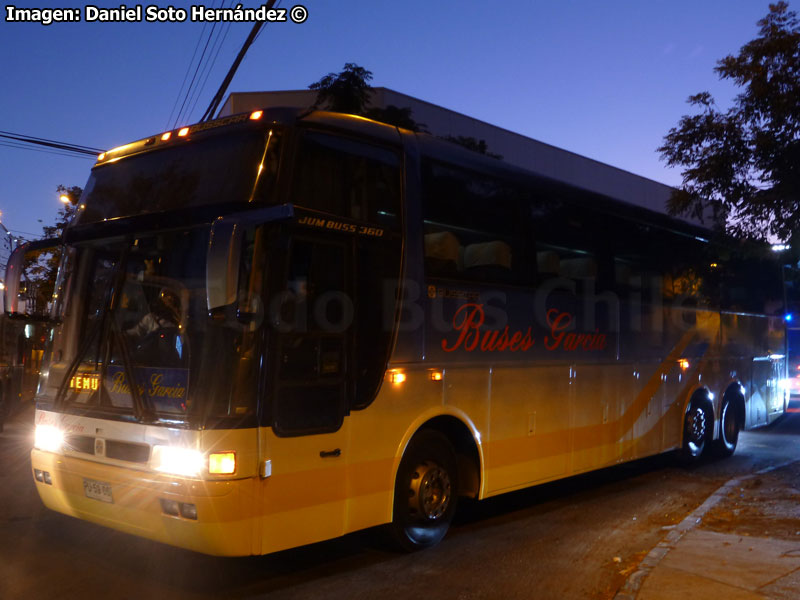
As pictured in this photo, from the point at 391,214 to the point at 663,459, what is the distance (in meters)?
8.85

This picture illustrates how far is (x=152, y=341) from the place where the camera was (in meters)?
6.14

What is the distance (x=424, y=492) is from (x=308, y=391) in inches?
74.6

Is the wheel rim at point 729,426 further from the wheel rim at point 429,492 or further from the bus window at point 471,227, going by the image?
the wheel rim at point 429,492

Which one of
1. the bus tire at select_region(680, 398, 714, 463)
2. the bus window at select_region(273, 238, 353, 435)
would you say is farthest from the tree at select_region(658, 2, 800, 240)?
the bus window at select_region(273, 238, 353, 435)

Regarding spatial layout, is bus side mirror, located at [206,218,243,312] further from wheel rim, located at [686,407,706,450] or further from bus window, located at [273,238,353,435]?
wheel rim, located at [686,407,706,450]

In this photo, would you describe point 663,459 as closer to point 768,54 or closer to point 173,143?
point 768,54

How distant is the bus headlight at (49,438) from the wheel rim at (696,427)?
9.31 metres

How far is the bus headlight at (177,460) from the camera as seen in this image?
18.5 feet

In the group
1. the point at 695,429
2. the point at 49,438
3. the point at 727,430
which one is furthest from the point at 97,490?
the point at 727,430

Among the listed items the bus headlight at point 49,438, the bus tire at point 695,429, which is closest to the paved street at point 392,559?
the bus headlight at point 49,438

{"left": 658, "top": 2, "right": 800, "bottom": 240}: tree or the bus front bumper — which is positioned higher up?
{"left": 658, "top": 2, "right": 800, "bottom": 240}: tree

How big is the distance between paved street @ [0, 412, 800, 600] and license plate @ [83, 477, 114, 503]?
0.63 metres

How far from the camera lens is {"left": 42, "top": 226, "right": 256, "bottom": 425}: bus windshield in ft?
18.7

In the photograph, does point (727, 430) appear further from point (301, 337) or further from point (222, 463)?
point (222, 463)
